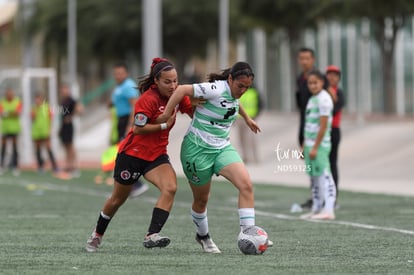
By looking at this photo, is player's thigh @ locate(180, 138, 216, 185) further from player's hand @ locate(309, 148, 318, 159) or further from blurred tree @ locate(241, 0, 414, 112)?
blurred tree @ locate(241, 0, 414, 112)

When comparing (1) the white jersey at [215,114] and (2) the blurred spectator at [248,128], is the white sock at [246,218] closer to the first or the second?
(1) the white jersey at [215,114]

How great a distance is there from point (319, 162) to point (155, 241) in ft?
15.7

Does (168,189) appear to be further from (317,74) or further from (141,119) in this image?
(317,74)

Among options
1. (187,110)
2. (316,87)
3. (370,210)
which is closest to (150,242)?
(187,110)

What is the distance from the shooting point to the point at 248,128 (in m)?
30.8

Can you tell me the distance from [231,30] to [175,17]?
245cm

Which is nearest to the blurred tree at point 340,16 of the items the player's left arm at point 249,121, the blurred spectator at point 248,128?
the blurred spectator at point 248,128

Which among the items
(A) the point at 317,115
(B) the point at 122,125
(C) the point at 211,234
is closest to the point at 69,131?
(B) the point at 122,125

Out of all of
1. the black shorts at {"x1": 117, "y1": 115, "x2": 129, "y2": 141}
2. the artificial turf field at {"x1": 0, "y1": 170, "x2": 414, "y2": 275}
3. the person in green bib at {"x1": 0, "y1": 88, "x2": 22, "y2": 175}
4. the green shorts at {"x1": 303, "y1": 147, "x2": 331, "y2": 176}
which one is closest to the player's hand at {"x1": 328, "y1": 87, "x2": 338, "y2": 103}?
the green shorts at {"x1": 303, "y1": 147, "x2": 331, "y2": 176}

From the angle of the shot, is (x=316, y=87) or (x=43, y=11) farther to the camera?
(x=43, y=11)

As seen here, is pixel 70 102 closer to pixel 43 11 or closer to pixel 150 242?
pixel 150 242

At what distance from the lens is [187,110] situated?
11.4m

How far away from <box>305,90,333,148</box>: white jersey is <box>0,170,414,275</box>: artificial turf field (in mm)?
972

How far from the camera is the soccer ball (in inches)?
432
